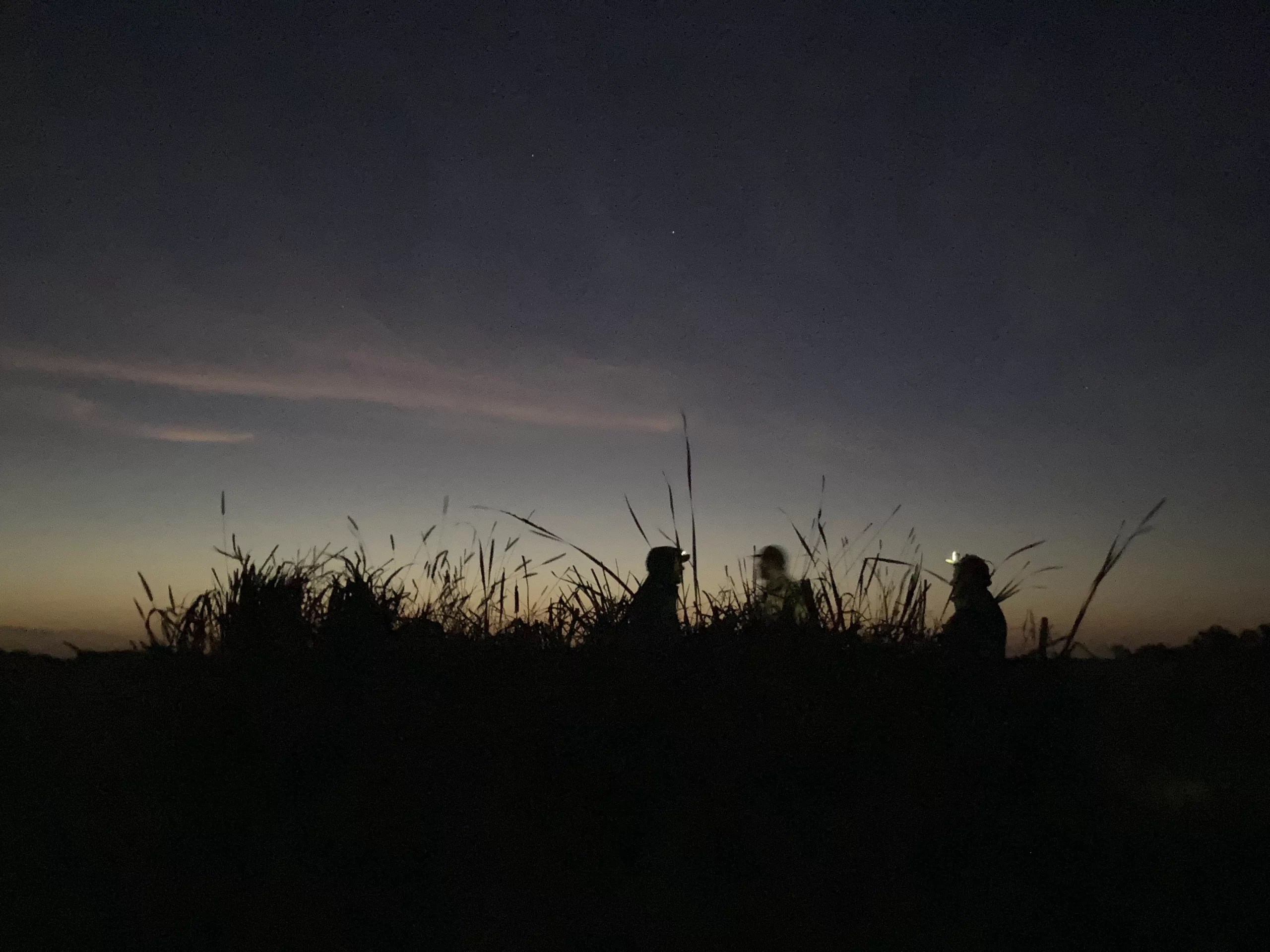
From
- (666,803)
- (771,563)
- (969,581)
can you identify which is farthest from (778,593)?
(666,803)

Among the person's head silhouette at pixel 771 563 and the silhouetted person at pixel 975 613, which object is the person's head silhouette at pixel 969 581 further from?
the person's head silhouette at pixel 771 563

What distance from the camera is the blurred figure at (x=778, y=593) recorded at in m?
2.46

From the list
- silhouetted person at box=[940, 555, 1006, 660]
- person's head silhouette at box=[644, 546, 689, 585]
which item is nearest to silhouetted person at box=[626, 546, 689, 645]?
person's head silhouette at box=[644, 546, 689, 585]

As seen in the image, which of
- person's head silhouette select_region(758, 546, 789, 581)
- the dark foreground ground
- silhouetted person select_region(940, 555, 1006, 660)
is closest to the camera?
the dark foreground ground

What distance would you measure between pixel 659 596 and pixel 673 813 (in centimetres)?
105

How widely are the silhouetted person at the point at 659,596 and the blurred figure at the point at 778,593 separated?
286 mm

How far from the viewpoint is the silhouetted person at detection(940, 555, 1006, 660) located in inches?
88.8

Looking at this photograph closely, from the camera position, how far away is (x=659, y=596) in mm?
2693

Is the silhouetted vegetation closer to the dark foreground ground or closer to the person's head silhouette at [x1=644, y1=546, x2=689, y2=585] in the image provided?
the dark foreground ground

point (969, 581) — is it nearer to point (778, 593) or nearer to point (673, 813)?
point (778, 593)

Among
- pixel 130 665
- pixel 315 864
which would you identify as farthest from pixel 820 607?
pixel 130 665

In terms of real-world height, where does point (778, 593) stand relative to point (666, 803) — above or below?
above

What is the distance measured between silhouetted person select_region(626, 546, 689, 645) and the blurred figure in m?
0.29

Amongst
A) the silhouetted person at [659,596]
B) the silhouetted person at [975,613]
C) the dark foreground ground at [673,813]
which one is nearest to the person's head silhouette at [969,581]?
the silhouetted person at [975,613]
